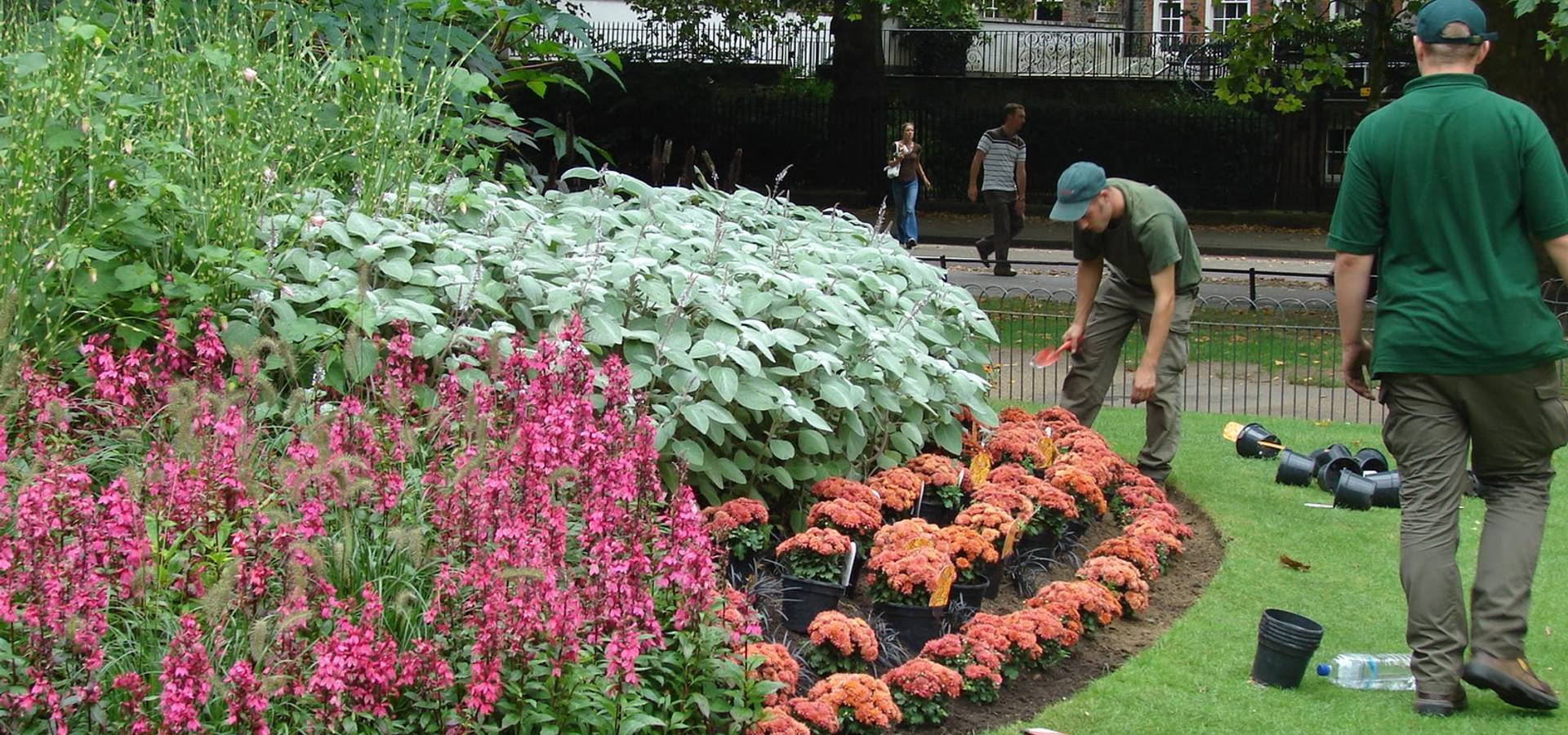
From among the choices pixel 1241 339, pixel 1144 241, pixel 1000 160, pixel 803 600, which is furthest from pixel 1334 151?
pixel 803 600

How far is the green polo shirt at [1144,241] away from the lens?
7410mm

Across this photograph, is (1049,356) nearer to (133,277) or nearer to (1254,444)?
(1254,444)

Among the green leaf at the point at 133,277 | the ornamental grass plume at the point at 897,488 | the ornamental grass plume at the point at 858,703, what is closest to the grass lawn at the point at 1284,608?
the ornamental grass plume at the point at 858,703

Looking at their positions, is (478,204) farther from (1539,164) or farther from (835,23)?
(835,23)

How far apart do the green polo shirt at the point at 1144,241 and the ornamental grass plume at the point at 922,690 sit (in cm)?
327

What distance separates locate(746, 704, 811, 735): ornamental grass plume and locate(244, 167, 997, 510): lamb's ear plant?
4.26 feet

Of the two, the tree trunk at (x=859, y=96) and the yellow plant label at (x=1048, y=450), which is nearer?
the yellow plant label at (x=1048, y=450)

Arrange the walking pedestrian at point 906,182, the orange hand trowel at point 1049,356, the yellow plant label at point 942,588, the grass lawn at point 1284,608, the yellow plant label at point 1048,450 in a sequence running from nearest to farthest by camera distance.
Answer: the grass lawn at point 1284,608
the yellow plant label at point 942,588
the yellow plant label at point 1048,450
the orange hand trowel at point 1049,356
the walking pedestrian at point 906,182

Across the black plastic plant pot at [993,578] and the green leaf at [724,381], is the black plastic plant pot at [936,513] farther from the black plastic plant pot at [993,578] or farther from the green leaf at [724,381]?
the green leaf at [724,381]

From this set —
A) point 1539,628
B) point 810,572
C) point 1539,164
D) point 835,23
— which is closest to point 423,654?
point 810,572

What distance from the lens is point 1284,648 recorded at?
16.1 feet

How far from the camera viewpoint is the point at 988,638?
493 cm

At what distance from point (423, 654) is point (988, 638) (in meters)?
1.98

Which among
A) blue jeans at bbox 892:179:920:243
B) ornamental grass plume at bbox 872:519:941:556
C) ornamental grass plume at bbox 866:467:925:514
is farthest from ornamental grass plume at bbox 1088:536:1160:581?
blue jeans at bbox 892:179:920:243
